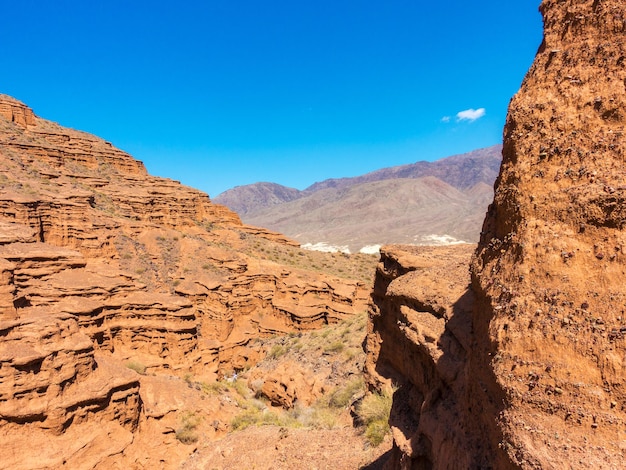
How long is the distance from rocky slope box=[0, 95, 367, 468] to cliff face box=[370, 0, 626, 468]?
9.64 meters

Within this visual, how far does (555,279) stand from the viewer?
297 cm

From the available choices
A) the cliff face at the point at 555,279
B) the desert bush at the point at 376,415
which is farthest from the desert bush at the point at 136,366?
the cliff face at the point at 555,279

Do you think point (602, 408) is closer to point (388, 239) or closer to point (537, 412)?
point (537, 412)

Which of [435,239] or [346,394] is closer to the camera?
[346,394]

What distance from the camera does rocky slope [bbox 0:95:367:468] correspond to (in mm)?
9758

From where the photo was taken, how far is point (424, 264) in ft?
27.1

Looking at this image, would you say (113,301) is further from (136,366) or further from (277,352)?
(277,352)

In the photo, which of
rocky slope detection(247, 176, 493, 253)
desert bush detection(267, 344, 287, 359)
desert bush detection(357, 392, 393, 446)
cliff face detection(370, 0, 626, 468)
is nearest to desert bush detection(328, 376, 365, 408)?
desert bush detection(357, 392, 393, 446)

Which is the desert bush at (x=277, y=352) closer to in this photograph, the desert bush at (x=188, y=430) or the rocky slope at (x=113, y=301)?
the rocky slope at (x=113, y=301)

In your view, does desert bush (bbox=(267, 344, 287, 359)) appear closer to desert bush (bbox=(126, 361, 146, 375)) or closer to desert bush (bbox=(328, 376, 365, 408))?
desert bush (bbox=(126, 361, 146, 375))

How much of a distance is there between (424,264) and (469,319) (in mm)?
3539

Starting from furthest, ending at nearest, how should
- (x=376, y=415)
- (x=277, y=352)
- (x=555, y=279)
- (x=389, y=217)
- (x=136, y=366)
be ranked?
(x=389, y=217) < (x=277, y=352) < (x=136, y=366) < (x=376, y=415) < (x=555, y=279)

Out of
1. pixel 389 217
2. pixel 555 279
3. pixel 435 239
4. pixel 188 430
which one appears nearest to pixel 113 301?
pixel 188 430

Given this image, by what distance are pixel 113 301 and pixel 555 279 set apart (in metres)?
18.7
